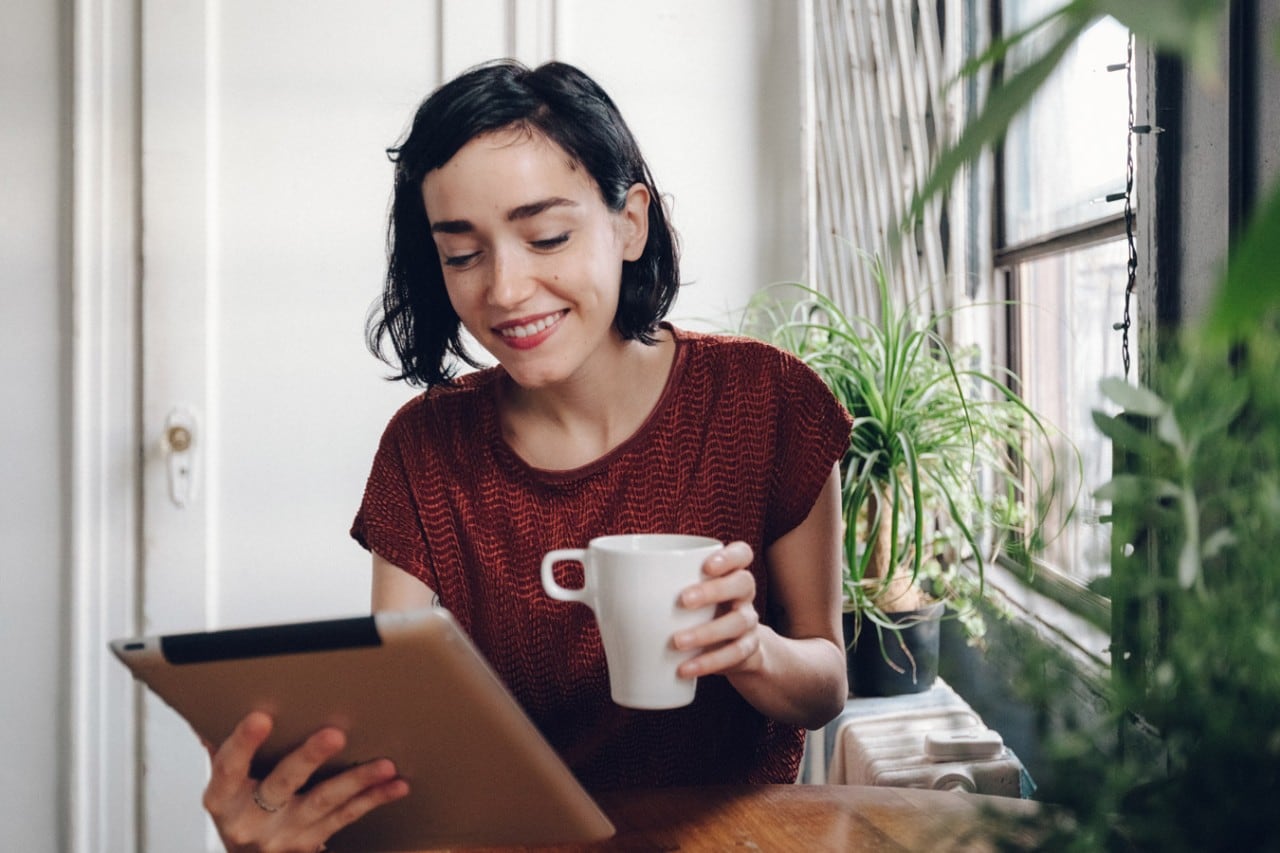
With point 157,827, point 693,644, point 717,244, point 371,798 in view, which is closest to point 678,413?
point 693,644

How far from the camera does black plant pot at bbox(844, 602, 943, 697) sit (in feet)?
5.50

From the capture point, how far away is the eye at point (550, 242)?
1146 millimetres

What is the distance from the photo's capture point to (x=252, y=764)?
0.81 m

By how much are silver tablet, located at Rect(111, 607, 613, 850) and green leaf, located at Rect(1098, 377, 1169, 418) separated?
1.35 feet

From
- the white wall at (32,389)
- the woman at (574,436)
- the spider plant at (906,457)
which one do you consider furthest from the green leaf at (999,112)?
the white wall at (32,389)

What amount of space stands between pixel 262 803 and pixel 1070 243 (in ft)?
4.07

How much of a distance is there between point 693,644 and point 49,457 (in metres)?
1.88

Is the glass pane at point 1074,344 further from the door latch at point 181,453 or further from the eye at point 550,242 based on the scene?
the door latch at point 181,453

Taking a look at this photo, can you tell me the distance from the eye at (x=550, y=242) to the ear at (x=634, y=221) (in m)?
0.12

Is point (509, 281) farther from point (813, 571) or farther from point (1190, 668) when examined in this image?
point (1190, 668)

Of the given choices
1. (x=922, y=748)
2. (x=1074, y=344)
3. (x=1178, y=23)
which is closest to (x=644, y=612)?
(x=1178, y=23)

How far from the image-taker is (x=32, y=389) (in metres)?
2.27

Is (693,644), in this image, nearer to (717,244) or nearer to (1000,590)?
(1000,590)

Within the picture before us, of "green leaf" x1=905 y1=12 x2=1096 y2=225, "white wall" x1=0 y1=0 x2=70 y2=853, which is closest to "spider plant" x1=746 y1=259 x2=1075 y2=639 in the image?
"green leaf" x1=905 y1=12 x2=1096 y2=225
